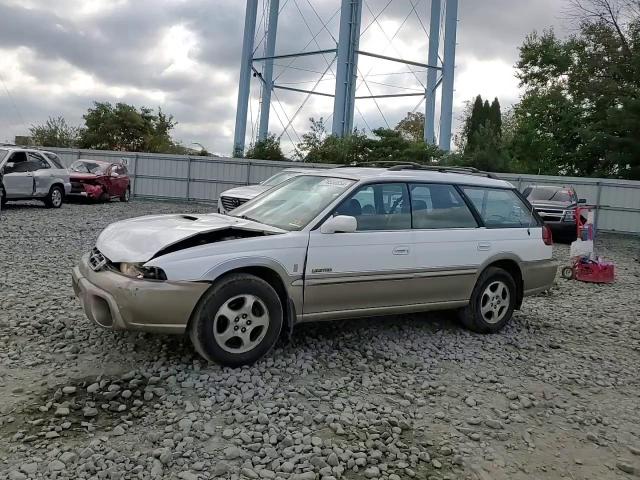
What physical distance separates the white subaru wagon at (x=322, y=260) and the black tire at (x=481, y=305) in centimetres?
1

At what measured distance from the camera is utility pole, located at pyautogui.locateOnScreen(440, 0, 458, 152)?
2508 cm

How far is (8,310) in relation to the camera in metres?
5.64

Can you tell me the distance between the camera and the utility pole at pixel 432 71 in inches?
1049

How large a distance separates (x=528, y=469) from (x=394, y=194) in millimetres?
2697

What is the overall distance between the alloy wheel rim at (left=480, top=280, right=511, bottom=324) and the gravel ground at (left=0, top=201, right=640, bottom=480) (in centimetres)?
22

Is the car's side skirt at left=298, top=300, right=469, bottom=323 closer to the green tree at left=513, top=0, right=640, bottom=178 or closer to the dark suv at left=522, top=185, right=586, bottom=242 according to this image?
the dark suv at left=522, top=185, right=586, bottom=242

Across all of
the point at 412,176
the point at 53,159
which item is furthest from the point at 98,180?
the point at 412,176

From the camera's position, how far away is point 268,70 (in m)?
28.3

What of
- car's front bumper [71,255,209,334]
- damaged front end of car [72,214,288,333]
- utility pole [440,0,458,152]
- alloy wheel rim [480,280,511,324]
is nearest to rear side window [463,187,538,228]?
alloy wheel rim [480,280,511,324]

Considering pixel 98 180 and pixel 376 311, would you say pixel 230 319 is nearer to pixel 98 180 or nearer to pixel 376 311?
pixel 376 311

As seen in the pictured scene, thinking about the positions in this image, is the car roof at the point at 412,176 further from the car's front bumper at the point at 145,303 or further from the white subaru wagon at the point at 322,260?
the car's front bumper at the point at 145,303

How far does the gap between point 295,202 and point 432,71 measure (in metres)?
23.5

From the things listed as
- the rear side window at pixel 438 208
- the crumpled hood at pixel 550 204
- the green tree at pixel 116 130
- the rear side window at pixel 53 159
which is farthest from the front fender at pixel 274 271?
the green tree at pixel 116 130

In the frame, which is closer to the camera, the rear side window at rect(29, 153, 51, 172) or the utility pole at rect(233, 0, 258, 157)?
the rear side window at rect(29, 153, 51, 172)
